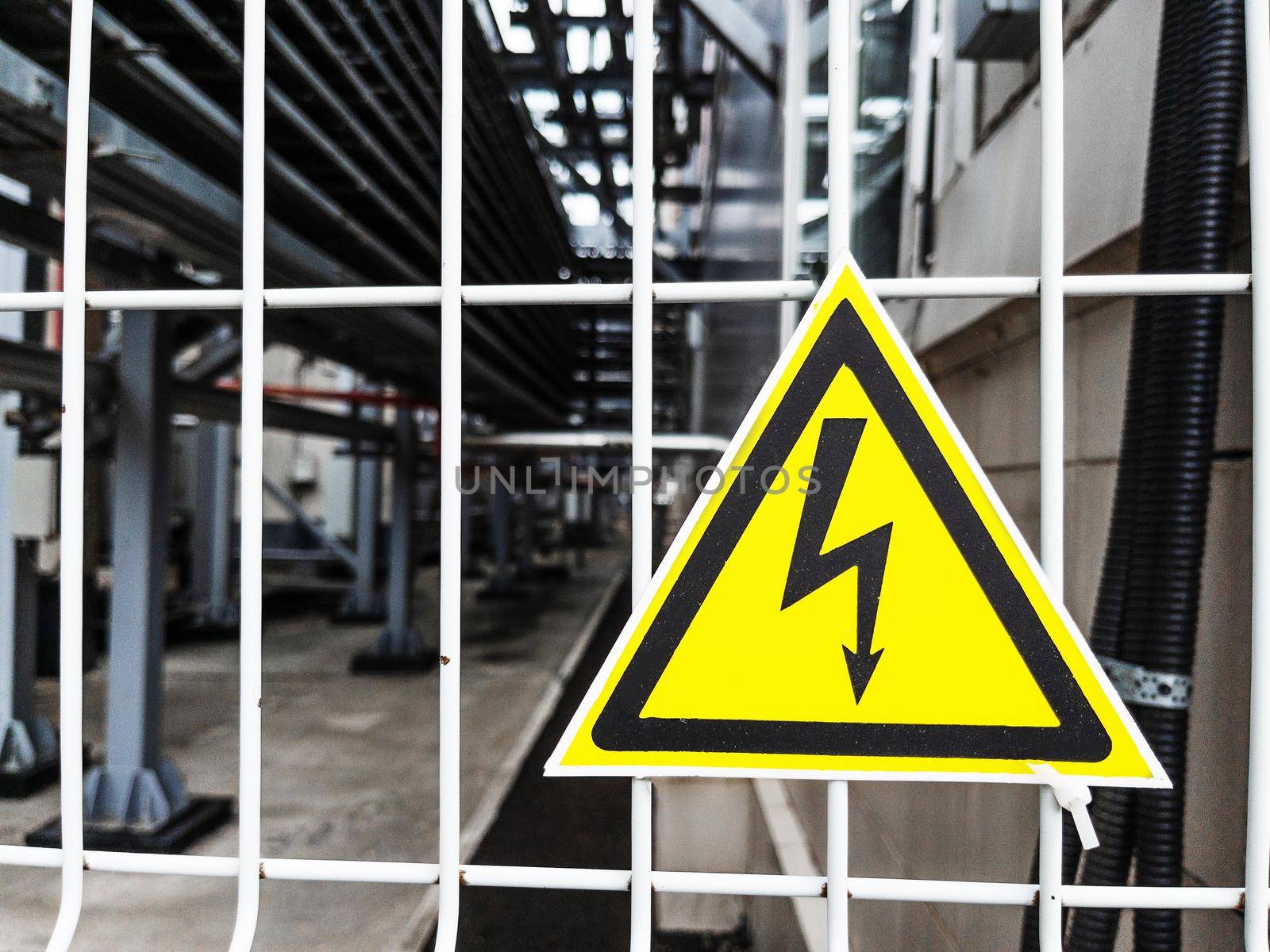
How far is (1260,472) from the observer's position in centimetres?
87

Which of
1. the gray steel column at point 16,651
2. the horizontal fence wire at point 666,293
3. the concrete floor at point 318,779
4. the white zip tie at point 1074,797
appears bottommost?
the concrete floor at point 318,779

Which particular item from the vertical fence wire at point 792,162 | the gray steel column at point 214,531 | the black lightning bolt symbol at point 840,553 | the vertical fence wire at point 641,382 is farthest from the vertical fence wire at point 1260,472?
the gray steel column at point 214,531

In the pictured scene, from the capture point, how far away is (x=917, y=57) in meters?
1.86

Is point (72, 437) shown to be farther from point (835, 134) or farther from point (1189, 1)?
point (1189, 1)

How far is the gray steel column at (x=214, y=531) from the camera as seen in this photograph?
7.47 m

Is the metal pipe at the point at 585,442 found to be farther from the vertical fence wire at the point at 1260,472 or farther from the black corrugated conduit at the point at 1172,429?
the vertical fence wire at the point at 1260,472

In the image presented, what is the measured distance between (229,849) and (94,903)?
49 centimetres

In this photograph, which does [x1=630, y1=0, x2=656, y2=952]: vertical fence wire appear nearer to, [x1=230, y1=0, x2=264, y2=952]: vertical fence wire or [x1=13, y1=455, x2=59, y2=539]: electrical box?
[x1=230, y1=0, x2=264, y2=952]: vertical fence wire

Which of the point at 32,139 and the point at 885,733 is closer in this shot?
the point at 885,733

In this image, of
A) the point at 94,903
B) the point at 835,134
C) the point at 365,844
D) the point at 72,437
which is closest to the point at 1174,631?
the point at 835,134

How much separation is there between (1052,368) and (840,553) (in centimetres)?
30

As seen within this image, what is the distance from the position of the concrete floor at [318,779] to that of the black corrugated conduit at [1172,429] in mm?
2207

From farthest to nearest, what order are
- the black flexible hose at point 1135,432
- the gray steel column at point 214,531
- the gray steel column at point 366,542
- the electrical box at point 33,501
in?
1. the gray steel column at point 366,542
2. the gray steel column at point 214,531
3. the electrical box at point 33,501
4. the black flexible hose at point 1135,432

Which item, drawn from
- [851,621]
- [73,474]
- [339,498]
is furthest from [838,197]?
[339,498]
